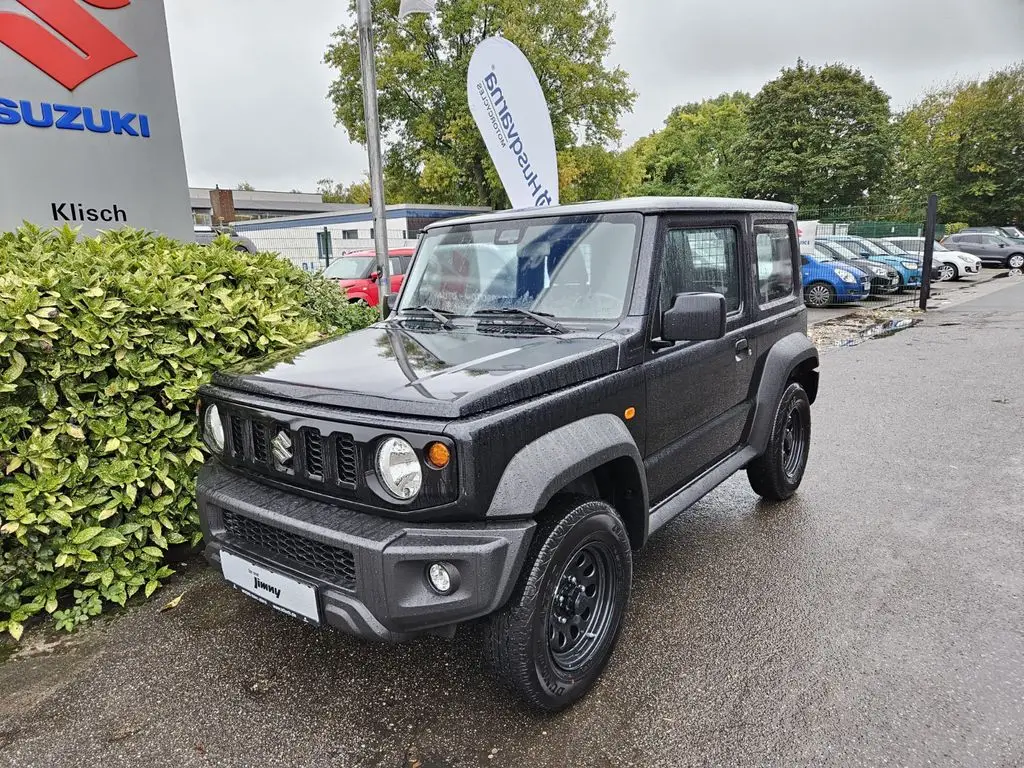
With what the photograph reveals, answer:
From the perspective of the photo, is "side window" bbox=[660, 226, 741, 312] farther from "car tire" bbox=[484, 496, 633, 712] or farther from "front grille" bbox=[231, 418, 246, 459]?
"front grille" bbox=[231, 418, 246, 459]

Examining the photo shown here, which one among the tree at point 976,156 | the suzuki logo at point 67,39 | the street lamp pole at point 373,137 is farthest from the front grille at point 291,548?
the tree at point 976,156

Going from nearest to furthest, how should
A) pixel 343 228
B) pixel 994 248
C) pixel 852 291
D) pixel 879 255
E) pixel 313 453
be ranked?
1. pixel 313 453
2. pixel 852 291
3. pixel 879 255
4. pixel 994 248
5. pixel 343 228

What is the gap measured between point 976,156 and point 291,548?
47.3 meters

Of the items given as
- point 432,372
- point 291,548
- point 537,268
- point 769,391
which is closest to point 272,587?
point 291,548

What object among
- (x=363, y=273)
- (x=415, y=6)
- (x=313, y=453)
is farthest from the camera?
(x=363, y=273)

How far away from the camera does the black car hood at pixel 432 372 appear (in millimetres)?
2106

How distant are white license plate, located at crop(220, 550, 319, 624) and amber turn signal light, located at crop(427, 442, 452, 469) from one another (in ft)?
1.98

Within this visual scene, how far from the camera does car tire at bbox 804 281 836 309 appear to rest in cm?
1512

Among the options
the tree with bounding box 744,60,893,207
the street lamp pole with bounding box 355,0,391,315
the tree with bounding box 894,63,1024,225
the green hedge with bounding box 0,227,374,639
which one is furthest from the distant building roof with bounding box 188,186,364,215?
the green hedge with bounding box 0,227,374,639

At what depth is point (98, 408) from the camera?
3035 mm

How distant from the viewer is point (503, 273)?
317cm

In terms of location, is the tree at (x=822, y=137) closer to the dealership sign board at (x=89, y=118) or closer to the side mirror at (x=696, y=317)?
the dealership sign board at (x=89, y=118)

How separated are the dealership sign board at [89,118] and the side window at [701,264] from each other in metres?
3.82

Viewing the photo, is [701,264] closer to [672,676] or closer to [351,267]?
[672,676]
